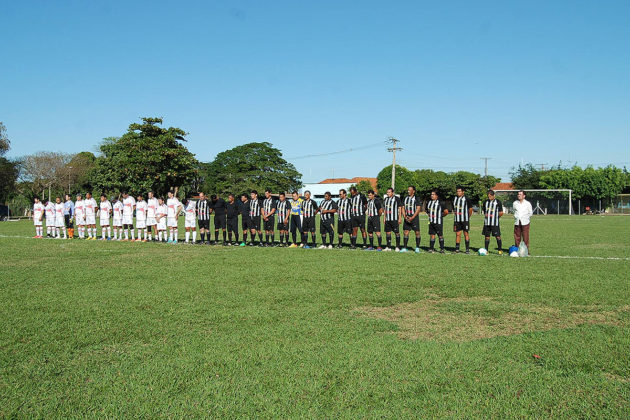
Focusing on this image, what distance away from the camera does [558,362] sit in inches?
188

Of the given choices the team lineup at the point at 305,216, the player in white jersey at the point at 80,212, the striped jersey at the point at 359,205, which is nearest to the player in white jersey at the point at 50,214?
the team lineup at the point at 305,216

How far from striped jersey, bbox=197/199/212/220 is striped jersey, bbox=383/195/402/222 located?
6.43 m

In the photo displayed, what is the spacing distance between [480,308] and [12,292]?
24.8 feet

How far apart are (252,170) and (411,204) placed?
2429 inches

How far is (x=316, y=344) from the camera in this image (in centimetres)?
536

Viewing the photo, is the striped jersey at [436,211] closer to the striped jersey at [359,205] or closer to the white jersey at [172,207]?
the striped jersey at [359,205]

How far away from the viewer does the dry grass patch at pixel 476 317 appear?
5898 millimetres

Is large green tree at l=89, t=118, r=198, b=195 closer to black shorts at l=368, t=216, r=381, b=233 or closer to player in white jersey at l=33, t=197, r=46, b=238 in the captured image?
player in white jersey at l=33, t=197, r=46, b=238

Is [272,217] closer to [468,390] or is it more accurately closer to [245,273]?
[245,273]

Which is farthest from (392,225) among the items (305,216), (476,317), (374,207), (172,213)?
(476,317)

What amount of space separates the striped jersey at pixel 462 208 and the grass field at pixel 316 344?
3904mm

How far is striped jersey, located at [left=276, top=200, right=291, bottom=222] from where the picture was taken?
16.8m

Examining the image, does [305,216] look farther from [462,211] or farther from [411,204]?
[462,211]

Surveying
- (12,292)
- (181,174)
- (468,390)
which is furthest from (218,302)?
(181,174)
